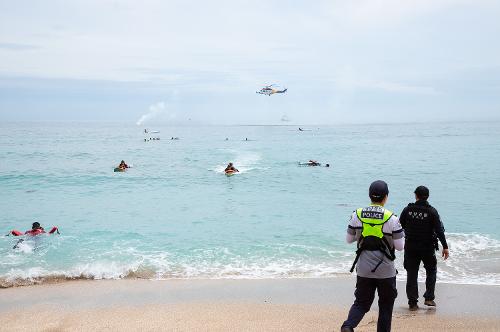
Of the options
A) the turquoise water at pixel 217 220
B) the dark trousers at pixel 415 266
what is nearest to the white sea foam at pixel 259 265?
the turquoise water at pixel 217 220

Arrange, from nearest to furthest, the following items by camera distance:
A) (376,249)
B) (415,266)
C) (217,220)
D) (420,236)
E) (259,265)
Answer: (376,249), (420,236), (415,266), (259,265), (217,220)

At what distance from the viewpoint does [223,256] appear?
1274 centimetres

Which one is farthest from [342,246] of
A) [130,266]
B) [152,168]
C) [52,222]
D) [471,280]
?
[152,168]

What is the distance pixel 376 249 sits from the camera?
4.96 m

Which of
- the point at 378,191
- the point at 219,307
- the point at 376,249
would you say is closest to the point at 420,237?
the point at 376,249

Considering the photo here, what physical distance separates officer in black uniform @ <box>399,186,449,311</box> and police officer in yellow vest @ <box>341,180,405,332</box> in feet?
6.46

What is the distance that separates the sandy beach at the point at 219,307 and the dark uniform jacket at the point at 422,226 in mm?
1141

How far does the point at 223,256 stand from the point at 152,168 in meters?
31.3

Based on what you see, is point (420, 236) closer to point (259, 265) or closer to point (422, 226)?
point (422, 226)

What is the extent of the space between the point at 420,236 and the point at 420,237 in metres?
0.02

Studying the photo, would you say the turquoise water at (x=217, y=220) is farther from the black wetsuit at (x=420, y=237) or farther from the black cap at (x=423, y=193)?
the black cap at (x=423, y=193)

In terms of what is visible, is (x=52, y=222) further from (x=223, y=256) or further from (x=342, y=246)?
(x=342, y=246)

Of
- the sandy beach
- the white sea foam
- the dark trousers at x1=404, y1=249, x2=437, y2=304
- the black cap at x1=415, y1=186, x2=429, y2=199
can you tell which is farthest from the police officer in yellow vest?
the white sea foam

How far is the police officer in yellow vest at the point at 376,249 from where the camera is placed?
4.93m
